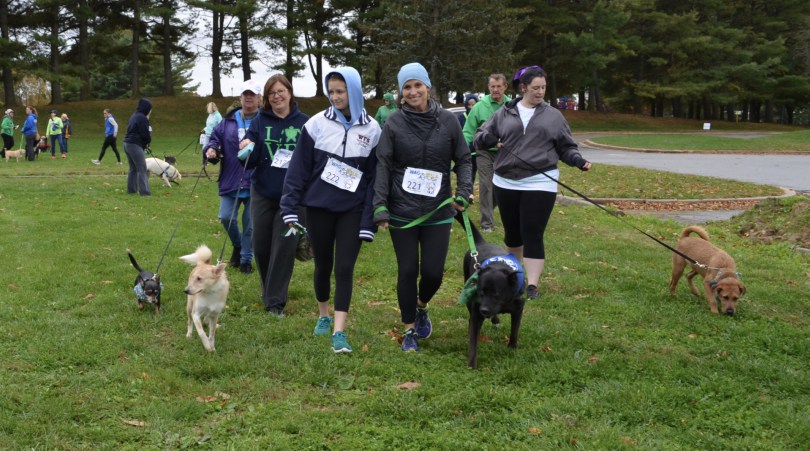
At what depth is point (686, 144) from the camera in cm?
2738

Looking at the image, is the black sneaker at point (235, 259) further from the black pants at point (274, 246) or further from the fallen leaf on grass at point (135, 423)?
the fallen leaf on grass at point (135, 423)

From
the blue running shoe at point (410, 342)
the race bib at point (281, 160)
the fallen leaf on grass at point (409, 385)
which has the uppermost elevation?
the race bib at point (281, 160)

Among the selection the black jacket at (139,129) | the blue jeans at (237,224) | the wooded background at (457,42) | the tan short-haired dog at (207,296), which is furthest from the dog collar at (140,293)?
the wooded background at (457,42)

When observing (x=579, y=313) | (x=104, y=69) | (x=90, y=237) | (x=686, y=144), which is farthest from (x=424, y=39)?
(x=579, y=313)

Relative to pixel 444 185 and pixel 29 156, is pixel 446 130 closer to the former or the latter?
pixel 444 185

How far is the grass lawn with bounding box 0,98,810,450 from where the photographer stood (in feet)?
11.6

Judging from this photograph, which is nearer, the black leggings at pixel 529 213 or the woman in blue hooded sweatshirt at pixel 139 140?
the black leggings at pixel 529 213

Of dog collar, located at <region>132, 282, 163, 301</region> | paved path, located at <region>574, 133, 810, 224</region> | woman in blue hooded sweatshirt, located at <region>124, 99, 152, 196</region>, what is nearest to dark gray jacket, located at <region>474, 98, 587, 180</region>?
dog collar, located at <region>132, 282, 163, 301</region>

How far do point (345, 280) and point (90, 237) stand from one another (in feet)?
17.8

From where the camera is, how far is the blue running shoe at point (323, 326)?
5.05 metres

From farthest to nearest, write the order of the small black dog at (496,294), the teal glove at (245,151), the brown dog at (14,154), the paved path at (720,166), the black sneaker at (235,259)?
the brown dog at (14,154), the paved path at (720,166), the black sneaker at (235,259), the teal glove at (245,151), the small black dog at (496,294)

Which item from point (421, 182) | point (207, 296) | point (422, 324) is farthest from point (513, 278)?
point (207, 296)

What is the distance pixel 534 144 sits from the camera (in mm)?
5664

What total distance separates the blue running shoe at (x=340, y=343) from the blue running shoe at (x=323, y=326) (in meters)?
0.34
